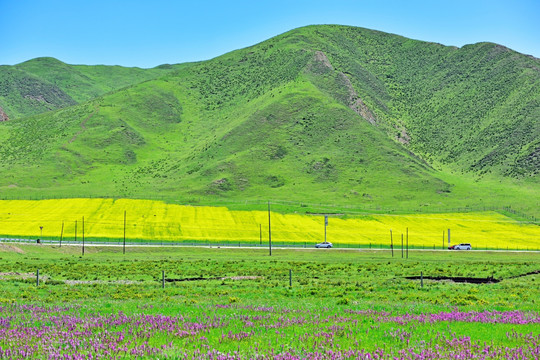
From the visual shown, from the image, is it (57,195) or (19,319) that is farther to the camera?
(57,195)

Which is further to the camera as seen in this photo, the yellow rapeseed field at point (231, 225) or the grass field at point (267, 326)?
the yellow rapeseed field at point (231, 225)

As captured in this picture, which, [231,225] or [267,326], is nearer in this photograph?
[267,326]

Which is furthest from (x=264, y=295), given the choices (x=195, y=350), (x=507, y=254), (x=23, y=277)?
(x=507, y=254)

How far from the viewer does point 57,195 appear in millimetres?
179375

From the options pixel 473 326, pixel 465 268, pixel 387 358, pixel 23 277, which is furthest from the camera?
pixel 465 268

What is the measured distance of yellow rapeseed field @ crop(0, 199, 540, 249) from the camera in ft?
359

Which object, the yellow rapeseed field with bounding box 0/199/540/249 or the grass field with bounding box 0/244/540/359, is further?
the yellow rapeseed field with bounding box 0/199/540/249

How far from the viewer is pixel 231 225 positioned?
124m

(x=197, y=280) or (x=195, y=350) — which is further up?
(x=195, y=350)

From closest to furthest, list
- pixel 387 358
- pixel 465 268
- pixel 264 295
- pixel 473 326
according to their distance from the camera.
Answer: pixel 387 358 → pixel 473 326 → pixel 264 295 → pixel 465 268

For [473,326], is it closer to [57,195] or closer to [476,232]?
[476,232]

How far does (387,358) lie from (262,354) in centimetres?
330

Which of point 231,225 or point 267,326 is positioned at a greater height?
point 267,326

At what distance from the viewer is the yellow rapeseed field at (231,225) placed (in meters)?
110
